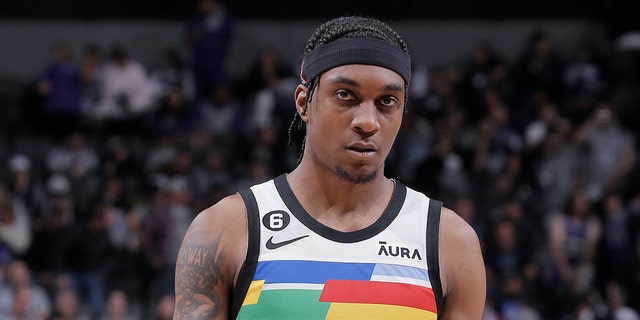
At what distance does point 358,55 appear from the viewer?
362 cm

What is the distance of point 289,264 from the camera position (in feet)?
11.6

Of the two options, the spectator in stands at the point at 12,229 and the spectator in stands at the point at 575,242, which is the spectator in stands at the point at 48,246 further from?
the spectator in stands at the point at 575,242

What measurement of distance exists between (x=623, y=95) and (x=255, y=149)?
6014 mm

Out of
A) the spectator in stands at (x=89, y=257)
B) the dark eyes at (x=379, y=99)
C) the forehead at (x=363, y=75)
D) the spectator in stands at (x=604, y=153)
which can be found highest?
the forehead at (x=363, y=75)

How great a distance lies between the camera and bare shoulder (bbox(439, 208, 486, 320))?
12.2ft

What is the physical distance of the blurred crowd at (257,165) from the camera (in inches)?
520

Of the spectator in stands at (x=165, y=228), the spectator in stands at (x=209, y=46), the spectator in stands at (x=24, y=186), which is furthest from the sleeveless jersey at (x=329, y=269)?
the spectator in stands at (x=209, y=46)

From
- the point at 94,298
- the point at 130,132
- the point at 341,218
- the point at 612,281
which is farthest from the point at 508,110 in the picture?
the point at 341,218

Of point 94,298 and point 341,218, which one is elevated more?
point 341,218

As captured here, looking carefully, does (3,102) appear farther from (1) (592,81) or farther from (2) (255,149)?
(1) (592,81)

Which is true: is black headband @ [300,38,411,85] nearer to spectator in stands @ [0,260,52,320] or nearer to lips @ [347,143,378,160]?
lips @ [347,143,378,160]

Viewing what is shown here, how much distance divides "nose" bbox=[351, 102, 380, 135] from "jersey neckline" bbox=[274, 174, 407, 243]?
338 millimetres

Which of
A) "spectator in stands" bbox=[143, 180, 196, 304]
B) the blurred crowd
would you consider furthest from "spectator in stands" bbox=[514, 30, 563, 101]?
"spectator in stands" bbox=[143, 180, 196, 304]

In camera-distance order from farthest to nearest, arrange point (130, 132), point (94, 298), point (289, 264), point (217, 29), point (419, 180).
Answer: point (217, 29), point (130, 132), point (419, 180), point (94, 298), point (289, 264)
